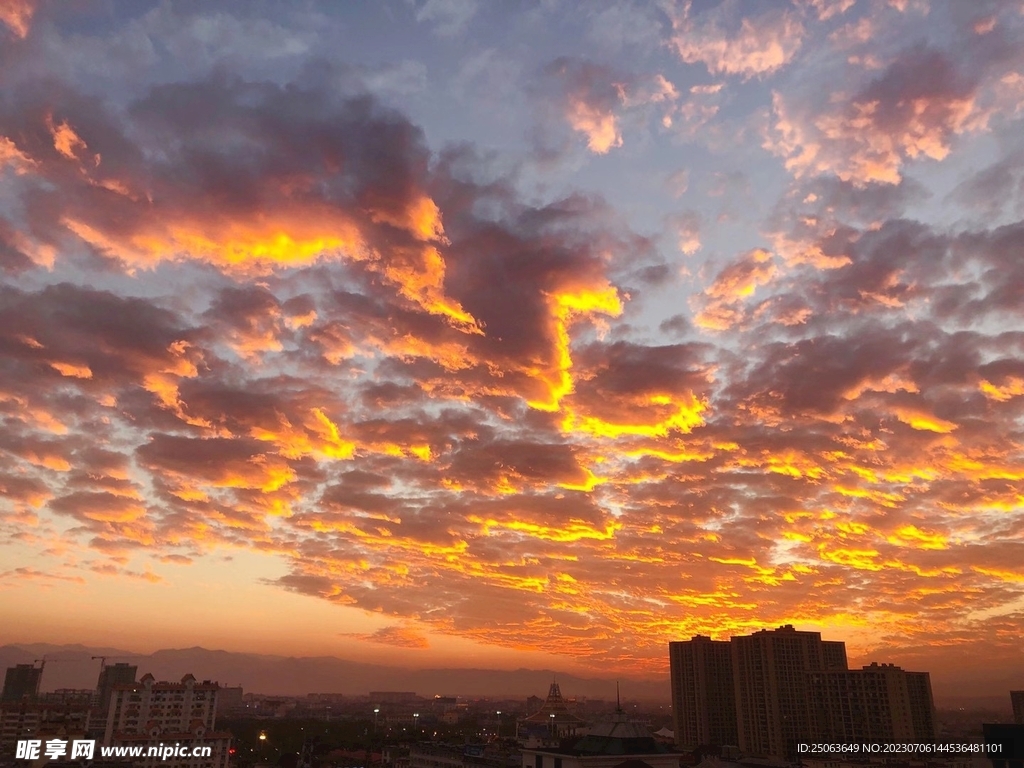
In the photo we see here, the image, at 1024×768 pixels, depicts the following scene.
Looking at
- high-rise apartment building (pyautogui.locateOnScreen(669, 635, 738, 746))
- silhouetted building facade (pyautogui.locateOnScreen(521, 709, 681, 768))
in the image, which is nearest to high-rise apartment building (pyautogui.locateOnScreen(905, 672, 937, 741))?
high-rise apartment building (pyautogui.locateOnScreen(669, 635, 738, 746))

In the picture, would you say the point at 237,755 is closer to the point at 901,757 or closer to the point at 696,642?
the point at 696,642

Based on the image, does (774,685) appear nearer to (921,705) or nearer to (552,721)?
(921,705)

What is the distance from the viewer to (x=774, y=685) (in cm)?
12294

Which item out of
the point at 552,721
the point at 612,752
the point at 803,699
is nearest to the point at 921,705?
the point at 803,699

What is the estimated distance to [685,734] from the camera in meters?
144

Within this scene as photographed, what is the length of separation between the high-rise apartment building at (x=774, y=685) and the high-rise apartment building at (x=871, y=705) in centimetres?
220

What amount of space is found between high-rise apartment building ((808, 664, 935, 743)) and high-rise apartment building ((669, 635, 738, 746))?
19085mm

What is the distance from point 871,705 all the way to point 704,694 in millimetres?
33853

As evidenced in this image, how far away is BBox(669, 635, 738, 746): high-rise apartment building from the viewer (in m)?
140

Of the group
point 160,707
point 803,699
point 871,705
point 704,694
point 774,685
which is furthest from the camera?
point 704,694

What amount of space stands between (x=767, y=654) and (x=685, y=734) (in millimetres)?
31196

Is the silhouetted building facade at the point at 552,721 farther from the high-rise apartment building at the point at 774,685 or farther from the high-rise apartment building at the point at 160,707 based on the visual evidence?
the high-rise apartment building at the point at 160,707

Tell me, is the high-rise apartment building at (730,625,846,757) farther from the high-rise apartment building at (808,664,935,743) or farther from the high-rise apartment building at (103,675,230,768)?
the high-rise apartment building at (103,675,230,768)

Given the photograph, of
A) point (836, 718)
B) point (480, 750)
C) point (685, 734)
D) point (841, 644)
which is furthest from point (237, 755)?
point (841, 644)
